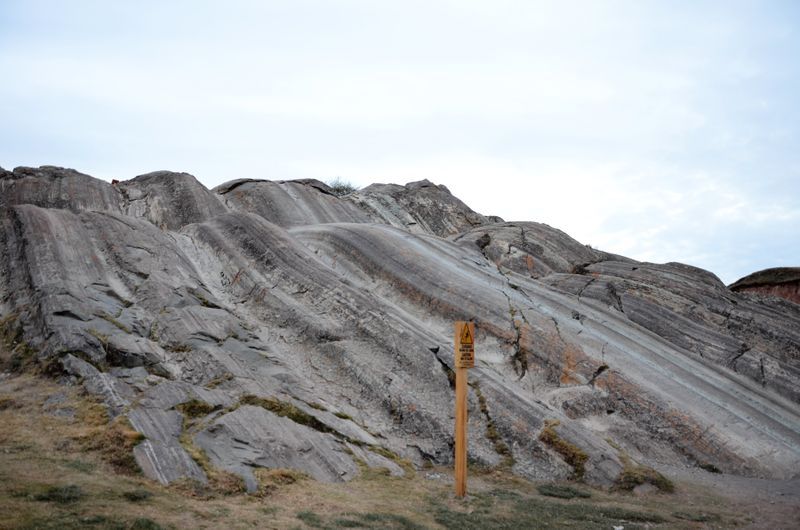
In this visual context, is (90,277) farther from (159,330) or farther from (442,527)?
(442,527)

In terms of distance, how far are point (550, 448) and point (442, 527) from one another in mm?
4589

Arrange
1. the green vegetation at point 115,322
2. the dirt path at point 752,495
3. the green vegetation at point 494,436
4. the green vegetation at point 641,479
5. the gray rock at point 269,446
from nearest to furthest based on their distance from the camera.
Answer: the dirt path at point 752,495 → the gray rock at point 269,446 → the green vegetation at point 641,479 → the green vegetation at point 494,436 → the green vegetation at point 115,322

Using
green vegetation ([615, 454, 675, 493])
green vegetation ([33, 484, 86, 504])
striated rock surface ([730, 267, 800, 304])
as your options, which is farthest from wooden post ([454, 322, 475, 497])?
striated rock surface ([730, 267, 800, 304])

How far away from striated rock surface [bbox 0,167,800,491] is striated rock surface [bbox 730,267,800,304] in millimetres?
7754

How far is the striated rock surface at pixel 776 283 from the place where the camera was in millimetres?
31000

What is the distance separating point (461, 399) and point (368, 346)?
484 centimetres

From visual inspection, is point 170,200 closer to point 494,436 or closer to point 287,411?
point 287,411

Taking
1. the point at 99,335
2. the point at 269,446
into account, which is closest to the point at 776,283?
the point at 269,446

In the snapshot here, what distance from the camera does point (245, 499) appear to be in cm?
1099

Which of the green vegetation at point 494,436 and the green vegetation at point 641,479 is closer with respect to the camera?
the green vegetation at point 641,479

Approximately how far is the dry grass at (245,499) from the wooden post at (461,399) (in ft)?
1.26

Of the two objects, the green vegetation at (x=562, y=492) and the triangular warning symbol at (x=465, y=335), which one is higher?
the triangular warning symbol at (x=465, y=335)

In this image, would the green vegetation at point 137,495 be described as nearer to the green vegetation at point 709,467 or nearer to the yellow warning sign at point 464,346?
the yellow warning sign at point 464,346

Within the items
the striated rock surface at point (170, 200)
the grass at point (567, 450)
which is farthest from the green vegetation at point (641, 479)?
the striated rock surface at point (170, 200)
